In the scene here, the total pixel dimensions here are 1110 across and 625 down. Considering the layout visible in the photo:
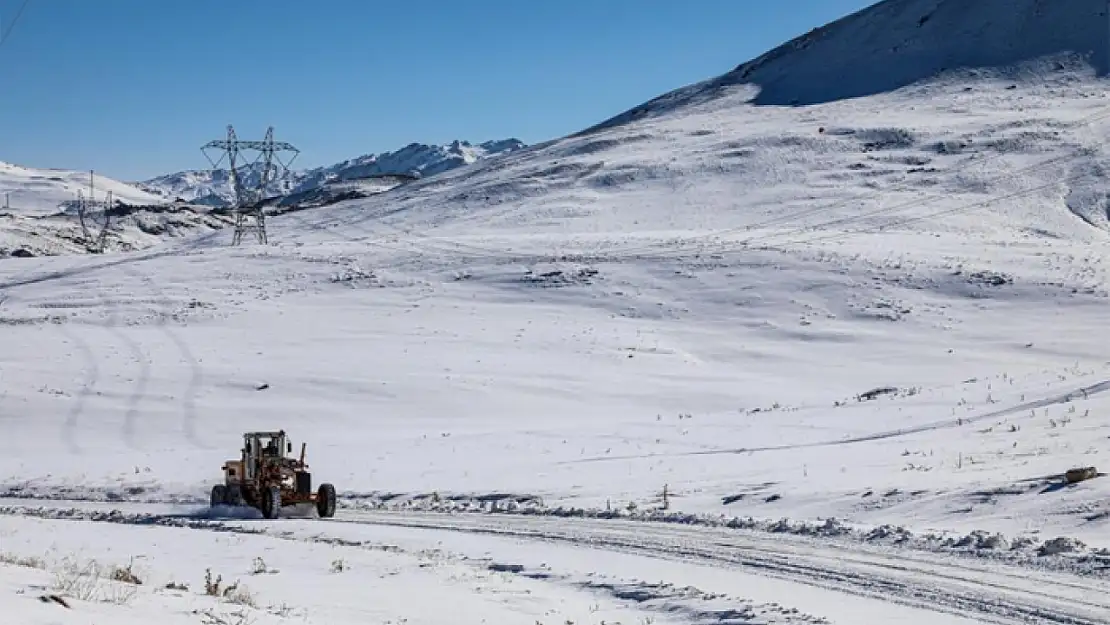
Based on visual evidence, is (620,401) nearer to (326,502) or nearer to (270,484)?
(270,484)

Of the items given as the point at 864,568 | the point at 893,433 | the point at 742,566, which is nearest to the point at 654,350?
the point at 893,433

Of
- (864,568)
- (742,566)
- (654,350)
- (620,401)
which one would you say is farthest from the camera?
(654,350)

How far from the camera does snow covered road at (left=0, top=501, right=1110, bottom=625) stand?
42.0 feet

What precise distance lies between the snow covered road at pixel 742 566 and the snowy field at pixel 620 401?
94 mm

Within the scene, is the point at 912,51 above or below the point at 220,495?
above

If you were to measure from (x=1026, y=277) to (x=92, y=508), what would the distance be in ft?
168

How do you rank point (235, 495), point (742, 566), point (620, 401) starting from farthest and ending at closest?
point (620, 401), point (235, 495), point (742, 566)

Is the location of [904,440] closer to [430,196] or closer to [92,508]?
[92,508]

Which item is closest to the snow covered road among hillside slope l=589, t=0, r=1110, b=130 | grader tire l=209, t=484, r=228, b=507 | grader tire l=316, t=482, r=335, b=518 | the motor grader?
grader tire l=316, t=482, r=335, b=518

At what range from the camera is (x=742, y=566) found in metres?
16.2

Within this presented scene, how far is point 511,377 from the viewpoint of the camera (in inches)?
1841

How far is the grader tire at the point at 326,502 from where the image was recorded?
2383 centimetres

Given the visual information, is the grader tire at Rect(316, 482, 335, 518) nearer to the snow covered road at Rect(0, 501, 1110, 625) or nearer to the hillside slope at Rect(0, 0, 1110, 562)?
the snow covered road at Rect(0, 501, 1110, 625)

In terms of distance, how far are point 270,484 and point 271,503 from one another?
832 millimetres
